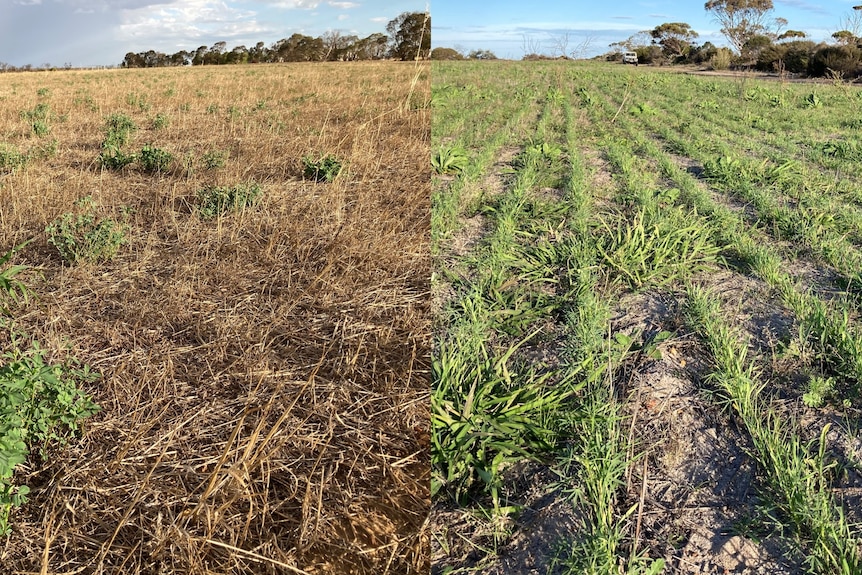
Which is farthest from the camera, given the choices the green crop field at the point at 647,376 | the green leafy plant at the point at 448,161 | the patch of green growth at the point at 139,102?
the patch of green growth at the point at 139,102

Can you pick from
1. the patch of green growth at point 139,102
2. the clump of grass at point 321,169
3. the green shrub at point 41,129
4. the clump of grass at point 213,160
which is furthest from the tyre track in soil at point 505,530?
the patch of green growth at point 139,102

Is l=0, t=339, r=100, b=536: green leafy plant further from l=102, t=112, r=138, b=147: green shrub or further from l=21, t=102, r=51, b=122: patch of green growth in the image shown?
l=21, t=102, r=51, b=122: patch of green growth

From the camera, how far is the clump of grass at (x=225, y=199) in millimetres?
4375

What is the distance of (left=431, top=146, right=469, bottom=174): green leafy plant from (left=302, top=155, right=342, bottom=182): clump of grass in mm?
1001

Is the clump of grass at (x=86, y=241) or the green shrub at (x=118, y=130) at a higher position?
the green shrub at (x=118, y=130)

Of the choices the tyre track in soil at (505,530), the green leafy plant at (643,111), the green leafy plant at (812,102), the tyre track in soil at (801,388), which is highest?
the green leafy plant at (812,102)

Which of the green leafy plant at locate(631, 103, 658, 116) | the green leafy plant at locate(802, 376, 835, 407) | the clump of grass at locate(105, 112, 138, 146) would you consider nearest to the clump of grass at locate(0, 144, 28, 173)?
the clump of grass at locate(105, 112, 138, 146)

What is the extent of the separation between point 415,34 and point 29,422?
269 inches

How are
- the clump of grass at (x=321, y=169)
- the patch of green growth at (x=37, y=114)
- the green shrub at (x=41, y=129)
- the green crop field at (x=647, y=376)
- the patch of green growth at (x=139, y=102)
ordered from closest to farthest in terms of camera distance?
the green crop field at (x=647, y=376) → the clump of grass at (x=321, y=169) → the green shrub at (x=41, y=129) → the patch of green growth at (x=37, y=114) → the patch of green growth at (x=139, y=102)

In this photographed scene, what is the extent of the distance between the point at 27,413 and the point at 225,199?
273 cm

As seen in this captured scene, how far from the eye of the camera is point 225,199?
4488mm

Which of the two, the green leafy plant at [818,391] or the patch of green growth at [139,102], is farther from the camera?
the patch of green growth at [139,102]

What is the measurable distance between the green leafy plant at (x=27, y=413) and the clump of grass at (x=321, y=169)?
3464 millimetres

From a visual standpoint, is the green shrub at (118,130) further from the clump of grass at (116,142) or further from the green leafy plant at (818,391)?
the green leafy plant at (818,391)
